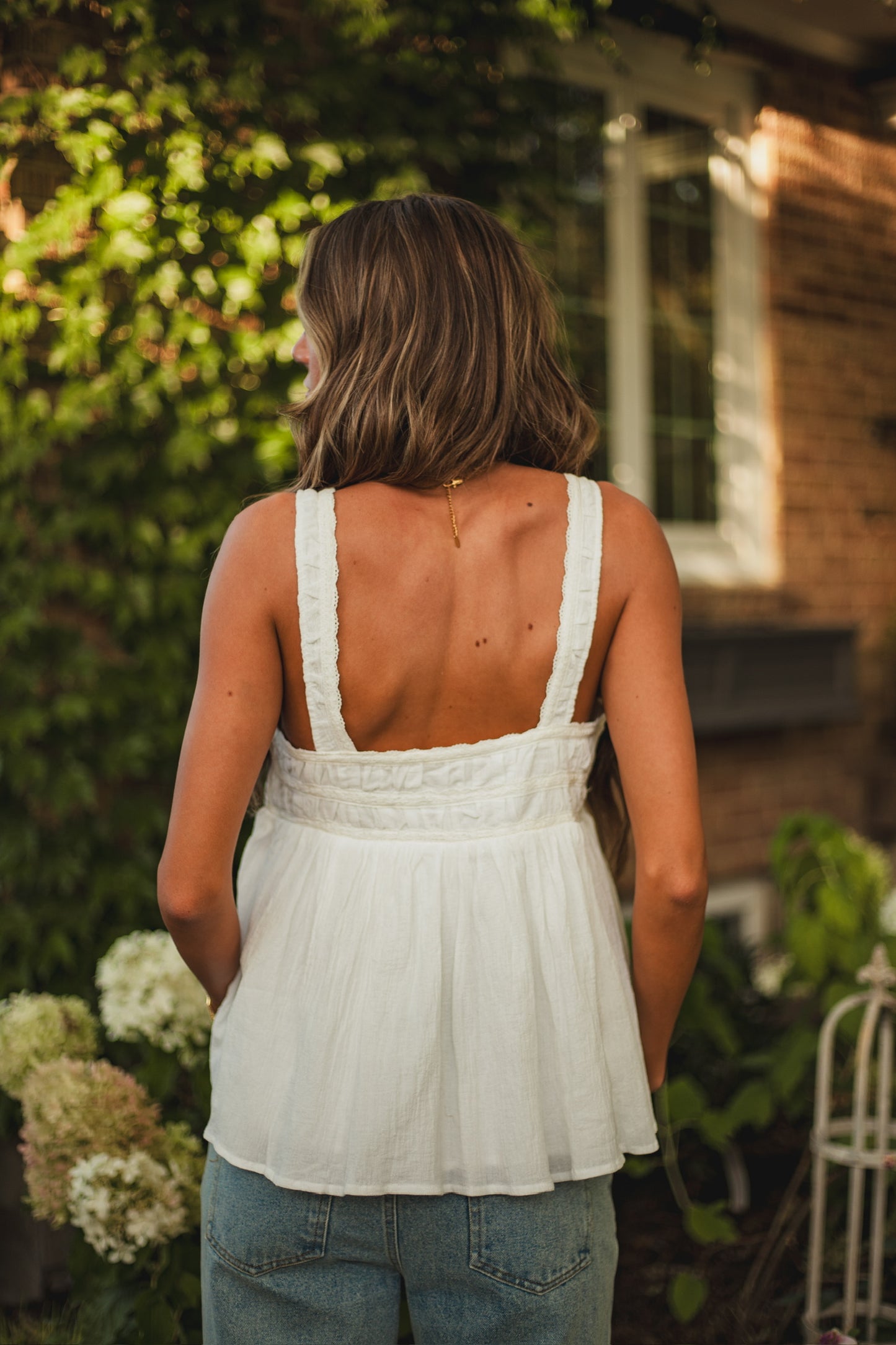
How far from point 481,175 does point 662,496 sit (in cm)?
184

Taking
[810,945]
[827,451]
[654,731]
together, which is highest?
[827,451]

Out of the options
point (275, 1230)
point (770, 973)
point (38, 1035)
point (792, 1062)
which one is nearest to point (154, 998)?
point (38, 1035)

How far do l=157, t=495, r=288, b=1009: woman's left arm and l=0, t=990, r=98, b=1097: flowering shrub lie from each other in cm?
104

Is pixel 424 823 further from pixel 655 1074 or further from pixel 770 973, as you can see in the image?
pixel 770 973

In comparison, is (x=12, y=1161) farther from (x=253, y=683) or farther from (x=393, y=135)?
(x=393, y=135)

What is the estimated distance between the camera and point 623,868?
1731 millimetres

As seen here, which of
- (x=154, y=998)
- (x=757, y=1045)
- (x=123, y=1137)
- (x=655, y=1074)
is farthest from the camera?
(x=757, y=1045)

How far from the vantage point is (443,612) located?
4.15 feet

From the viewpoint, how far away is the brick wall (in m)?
5.07

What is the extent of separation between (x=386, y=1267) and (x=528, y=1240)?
6.4 inches

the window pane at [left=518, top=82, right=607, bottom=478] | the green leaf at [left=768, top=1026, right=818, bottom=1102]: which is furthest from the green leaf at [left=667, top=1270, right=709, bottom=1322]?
the window pane at [left=518, top=82, right=607, bottom=478]

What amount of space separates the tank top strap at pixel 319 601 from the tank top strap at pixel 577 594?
251mm

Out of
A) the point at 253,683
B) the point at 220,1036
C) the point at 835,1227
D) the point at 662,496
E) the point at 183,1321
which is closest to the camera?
the point at 253,683

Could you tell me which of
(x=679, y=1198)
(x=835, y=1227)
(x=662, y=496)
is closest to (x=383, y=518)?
(x=679, y=1198)
